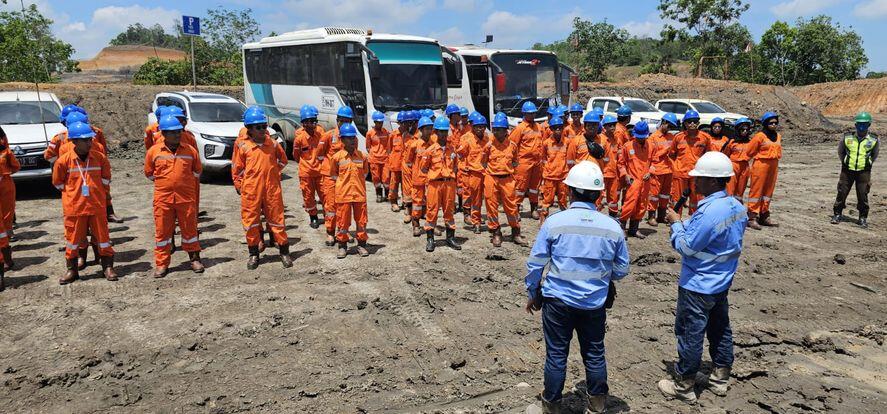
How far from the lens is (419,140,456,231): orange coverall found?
7.72 meters

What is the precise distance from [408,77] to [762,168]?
7573mm

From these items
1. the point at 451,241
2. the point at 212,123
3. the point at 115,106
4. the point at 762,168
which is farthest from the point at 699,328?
the point at 115,106

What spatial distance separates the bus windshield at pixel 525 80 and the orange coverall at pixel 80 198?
35.4 ft

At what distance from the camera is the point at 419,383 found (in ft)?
14.3

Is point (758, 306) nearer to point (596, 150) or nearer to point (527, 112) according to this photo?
point (596, 150)

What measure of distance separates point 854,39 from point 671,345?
143 ft

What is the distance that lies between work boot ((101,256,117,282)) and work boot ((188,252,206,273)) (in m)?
0.84

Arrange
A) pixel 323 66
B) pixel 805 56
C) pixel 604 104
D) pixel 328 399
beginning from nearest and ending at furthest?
pixel 328 399 → pixel 323 66 → pixel 604 104 → pixel 805 56

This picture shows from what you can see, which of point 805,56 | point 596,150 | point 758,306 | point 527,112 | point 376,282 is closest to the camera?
point 758,306

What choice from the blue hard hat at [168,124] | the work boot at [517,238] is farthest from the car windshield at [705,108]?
the blue hard hat at [168,124]

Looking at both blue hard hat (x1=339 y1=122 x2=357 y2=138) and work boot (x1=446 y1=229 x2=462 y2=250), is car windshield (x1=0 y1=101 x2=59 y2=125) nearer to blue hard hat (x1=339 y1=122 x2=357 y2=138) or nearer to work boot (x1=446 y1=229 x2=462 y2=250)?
blue hard hat (x1=339 y1=122 x2=357 y2=138)

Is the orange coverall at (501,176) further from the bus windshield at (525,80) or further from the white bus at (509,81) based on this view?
the bus windshield at (525,80)

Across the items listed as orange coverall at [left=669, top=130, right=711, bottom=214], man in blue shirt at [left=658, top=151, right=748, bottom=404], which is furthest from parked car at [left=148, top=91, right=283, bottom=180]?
man in blue shirt at [left=658, top=151, right=748, bottom=404]

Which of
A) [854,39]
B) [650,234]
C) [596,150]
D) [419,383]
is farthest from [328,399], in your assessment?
[854,39]
